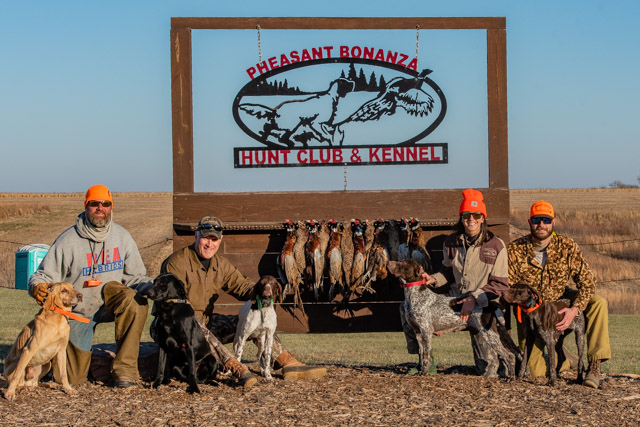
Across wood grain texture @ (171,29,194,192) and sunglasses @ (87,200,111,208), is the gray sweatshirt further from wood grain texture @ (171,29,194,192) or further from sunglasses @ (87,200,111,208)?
wood grain texture @ (171,29,194,192)

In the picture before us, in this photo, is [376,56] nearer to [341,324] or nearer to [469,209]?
[469,209]

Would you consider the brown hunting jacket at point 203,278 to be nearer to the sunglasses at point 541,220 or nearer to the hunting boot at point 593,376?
the sunglasses at point 541,220

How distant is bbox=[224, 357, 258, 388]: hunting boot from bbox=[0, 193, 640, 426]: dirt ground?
0.27 ft

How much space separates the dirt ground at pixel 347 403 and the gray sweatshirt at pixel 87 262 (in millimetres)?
920

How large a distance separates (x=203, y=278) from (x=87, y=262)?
1.15m

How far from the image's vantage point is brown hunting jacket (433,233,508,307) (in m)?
7.64

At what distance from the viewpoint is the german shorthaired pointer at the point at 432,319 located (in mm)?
7547

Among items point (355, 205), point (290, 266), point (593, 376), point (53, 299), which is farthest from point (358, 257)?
point (53, 299)

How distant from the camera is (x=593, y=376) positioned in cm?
744

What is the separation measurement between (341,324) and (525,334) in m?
2.53

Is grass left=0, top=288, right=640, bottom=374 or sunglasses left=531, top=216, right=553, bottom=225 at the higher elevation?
sunglasses left=531, top=216, right=553, bottom=225

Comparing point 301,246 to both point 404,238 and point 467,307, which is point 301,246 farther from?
point 467,307

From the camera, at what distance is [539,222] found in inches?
306

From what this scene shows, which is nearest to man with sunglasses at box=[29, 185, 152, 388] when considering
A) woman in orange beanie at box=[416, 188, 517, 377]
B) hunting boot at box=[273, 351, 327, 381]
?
hunting boot at box=[273, 351, 327, 381]
